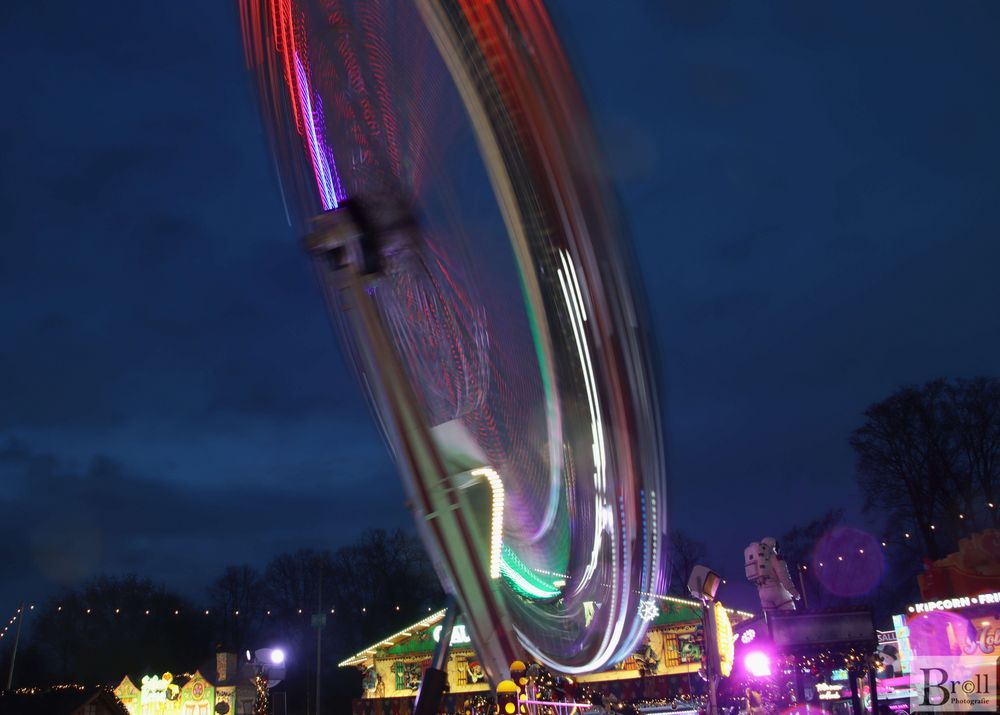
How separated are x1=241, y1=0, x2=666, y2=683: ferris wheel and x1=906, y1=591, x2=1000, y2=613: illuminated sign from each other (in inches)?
731

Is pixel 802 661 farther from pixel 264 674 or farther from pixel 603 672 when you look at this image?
pixel 264 674

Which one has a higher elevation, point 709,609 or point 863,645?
point 709,609

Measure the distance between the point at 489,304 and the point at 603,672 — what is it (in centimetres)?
2623

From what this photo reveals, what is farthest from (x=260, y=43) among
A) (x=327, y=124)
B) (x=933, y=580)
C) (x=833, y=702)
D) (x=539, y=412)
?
(x=933, y=580)

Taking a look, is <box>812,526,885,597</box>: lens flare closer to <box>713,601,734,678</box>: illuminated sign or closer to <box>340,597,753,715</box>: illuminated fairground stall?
<box>340,597,753,715</box>: illuminated fairground stall

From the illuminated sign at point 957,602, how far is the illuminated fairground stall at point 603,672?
19.8ft

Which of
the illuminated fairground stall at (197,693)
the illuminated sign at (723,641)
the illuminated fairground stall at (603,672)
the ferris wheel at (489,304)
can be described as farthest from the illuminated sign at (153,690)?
the ferris wheel at (489,304)

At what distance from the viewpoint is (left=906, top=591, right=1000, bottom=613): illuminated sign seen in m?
23.9

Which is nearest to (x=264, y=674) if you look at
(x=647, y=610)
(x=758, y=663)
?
(x=758, y=663)

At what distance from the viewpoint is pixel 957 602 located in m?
24.9

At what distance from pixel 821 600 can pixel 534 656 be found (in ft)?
173

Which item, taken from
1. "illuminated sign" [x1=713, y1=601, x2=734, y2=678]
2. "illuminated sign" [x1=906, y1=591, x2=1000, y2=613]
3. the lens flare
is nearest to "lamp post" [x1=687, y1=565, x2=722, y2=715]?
"illuminated sign" [x1=713, y1=601, x2=734, y2=678]

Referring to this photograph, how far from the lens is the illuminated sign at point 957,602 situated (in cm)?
2390

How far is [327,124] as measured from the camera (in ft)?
31.3
